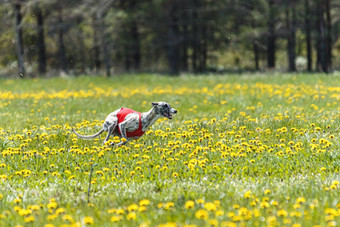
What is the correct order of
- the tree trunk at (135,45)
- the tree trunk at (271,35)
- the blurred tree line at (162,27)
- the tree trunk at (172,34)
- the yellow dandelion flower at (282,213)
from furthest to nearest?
the tree trunk at (135,45) → the tree trunk at (172,34) → the tree trunk at (271,35) → the blurred tree line at (162,27) → the yellow dandelion flower at (282,213)

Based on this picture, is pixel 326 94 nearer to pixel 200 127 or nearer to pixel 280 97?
pixel 280 97

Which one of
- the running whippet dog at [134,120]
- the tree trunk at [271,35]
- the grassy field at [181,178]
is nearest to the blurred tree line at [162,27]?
the tree trunk at [271,35]

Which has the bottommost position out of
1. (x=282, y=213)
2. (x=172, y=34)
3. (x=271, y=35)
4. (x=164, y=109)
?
(x=282, y=213)

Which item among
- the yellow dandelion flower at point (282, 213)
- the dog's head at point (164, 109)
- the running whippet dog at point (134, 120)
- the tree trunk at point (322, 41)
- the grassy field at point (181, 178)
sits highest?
the tree trunk at point (322, 41)

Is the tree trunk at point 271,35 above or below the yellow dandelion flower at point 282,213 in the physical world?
above

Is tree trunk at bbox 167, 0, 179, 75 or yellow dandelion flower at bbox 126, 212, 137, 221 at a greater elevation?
tree trunk at bbox 167, 0, 179, 75

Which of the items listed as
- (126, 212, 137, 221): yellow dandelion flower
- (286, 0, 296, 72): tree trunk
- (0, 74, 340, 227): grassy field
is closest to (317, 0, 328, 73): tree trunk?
(286, 0, 296, 72): tree trunk

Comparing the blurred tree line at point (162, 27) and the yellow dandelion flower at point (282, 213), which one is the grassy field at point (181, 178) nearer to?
the yellow dandelion flower at point (282, 213)

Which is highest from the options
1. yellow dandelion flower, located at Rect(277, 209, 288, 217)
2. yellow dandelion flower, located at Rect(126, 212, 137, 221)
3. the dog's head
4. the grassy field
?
the dog's head

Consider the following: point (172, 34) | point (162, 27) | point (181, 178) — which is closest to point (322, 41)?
point (172, 34)

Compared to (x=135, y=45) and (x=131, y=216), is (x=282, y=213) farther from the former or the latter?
(x=135, y=45)

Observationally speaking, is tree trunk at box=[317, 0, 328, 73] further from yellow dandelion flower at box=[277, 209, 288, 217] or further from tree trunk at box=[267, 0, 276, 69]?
yellow dandelion flower at box=[277, 209, 288, 217]

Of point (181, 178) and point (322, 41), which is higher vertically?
point (322, 41)

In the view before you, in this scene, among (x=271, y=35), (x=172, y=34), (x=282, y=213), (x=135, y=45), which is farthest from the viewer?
(x=135, y=45)
